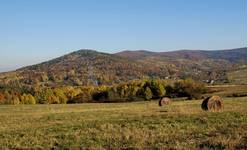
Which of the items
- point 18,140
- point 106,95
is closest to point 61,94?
point 106,95

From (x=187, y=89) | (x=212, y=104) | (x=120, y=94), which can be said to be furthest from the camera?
(x=120, y=94)

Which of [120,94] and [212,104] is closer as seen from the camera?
[212,104]

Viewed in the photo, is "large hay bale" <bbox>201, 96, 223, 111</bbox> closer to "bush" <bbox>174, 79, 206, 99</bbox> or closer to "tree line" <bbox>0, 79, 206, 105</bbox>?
"bush" <bbox>174, 79, 206, 99</bbox>

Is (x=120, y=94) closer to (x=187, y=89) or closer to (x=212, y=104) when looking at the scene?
(x=187, y=89)

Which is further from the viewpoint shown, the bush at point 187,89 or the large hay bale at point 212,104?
the bush at point 187,89

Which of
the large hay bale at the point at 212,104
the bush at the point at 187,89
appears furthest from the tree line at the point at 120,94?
the large hay bale at the point at 212,104

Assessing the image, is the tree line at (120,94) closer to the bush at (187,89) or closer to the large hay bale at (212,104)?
the bush at (187,89)

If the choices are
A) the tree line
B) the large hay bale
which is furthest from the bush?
the large hay bale

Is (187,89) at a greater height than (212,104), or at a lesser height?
lesser

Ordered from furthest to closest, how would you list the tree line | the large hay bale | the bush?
the tree line
the bush
the large hay bale

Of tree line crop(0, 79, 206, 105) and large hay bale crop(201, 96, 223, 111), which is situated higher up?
large hay bale crop(201, 96, 223, 111)

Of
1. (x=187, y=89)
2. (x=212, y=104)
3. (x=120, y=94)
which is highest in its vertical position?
(x=212, y=104)

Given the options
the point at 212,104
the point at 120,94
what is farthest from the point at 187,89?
the point at 212,104

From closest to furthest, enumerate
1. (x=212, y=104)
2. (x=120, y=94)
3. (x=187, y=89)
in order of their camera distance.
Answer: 1. (x=212, y=104)
2. (x=187, y=89)
3. (x=120, y=94)
